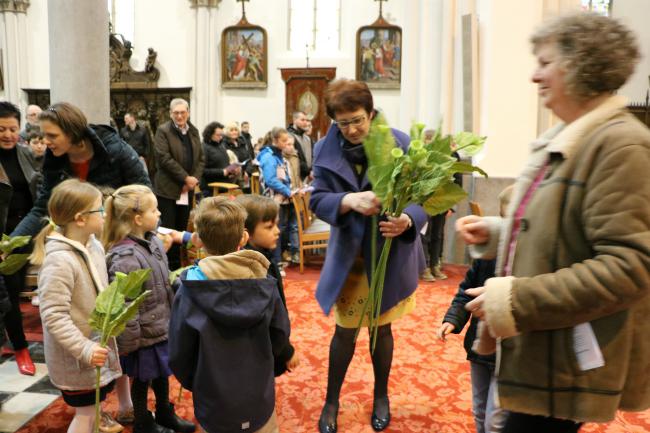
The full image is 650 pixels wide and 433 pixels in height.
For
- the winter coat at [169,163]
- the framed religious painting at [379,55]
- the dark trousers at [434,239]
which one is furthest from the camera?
the framed religious painting at [379,55]

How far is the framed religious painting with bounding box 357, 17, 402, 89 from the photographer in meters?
14.2

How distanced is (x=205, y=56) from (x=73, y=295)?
13.8 meters

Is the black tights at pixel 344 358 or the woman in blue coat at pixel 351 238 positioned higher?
the woman in blue coat at pixel 351 238

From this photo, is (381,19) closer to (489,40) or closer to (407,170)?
(489,40)

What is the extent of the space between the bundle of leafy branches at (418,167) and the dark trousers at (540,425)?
2.62 feet

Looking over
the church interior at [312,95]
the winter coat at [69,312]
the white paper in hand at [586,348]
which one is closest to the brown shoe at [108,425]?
the church interior at [312,95]

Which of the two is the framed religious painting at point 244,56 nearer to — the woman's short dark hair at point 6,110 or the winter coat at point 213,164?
the winter coat at point 213,164

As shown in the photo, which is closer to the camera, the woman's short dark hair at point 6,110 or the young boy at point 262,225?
the young boy at point 262,225

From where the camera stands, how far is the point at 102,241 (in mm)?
2439

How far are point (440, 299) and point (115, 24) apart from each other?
1445cm

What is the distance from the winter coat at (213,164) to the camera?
6688 millimetres

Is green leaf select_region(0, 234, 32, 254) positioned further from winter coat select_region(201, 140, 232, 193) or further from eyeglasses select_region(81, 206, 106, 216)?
winter coat select_region(201, 140, 232, 193)

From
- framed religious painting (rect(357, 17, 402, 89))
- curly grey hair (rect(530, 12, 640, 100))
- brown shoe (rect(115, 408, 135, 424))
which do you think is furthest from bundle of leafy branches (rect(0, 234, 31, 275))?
framed religious painting (rect(357, 17, 402, 89))

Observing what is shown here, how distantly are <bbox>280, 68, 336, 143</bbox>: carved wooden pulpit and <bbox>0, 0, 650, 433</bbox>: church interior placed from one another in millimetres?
41
